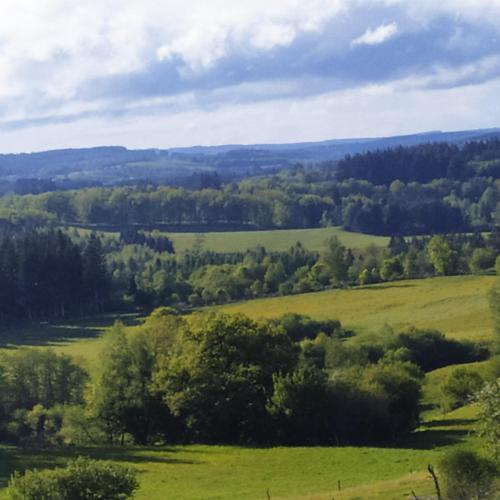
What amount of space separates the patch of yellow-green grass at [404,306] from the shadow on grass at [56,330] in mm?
17915

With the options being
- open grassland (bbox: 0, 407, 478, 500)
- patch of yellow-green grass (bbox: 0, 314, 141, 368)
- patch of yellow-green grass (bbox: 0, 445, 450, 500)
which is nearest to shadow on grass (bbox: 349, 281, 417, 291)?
patch of yellow-green grass (bbox: 0, 314, 141, 368)

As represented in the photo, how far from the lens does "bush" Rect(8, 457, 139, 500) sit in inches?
1104

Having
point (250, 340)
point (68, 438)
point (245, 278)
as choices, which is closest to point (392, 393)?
point (250, 340)

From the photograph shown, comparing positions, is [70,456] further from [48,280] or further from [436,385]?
[48,280]

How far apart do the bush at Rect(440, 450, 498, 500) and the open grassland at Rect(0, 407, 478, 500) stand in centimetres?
425

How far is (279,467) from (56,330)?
276ft

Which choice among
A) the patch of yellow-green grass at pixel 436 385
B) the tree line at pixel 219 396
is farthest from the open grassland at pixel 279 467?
the patch of yellow-green grass at pixel 436 385

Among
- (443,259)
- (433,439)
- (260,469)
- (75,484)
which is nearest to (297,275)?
(443,259)

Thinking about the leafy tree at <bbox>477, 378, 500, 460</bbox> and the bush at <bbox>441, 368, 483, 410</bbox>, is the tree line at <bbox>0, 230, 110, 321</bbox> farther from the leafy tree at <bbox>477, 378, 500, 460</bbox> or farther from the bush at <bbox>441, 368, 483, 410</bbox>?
the leafy tree at <bbox>477, 378, 500, 460</bbox>

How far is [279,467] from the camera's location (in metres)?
46.5

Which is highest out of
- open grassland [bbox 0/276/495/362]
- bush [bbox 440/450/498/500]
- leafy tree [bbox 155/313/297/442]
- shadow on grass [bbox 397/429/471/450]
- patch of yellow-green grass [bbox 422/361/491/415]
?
bush [bbox 440/450/498/500]

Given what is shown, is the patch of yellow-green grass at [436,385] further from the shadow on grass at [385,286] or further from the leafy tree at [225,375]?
the shadow on grass at [385,286]

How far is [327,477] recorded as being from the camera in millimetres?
42719

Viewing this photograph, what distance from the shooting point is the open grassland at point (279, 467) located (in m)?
39.2
